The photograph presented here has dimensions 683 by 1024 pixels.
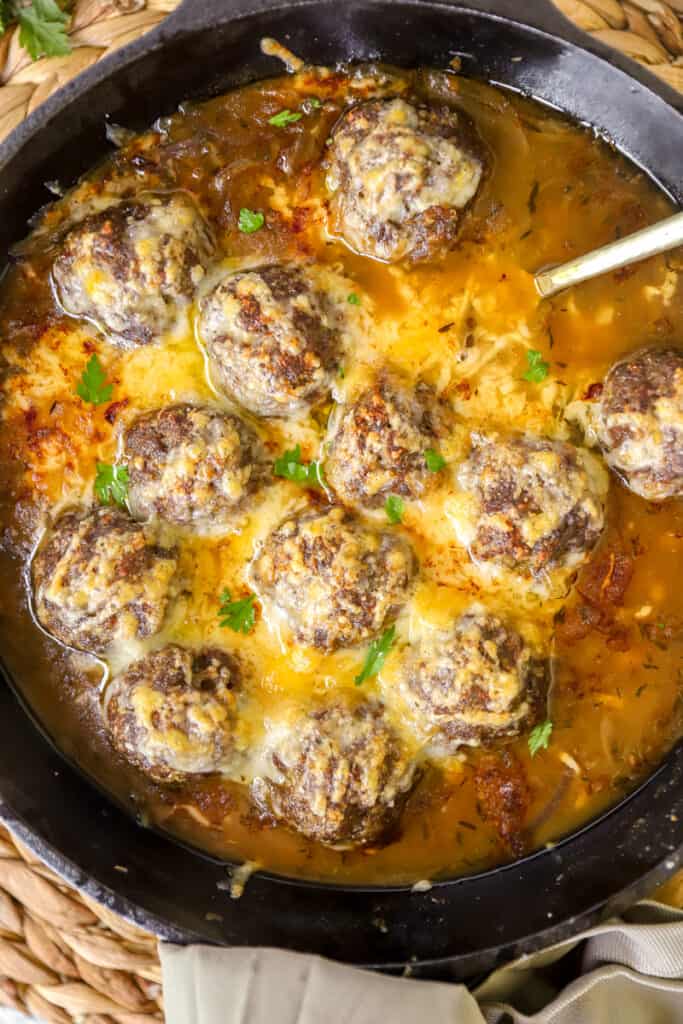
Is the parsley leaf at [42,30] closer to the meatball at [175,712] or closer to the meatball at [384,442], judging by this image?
the meatball at [384,442]

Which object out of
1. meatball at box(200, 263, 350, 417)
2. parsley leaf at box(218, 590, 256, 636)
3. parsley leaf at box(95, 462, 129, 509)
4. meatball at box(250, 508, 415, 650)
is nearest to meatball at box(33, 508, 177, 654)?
parsley leaf at box(95, 462, 129, 509)

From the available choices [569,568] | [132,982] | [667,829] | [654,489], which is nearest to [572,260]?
[654,489]

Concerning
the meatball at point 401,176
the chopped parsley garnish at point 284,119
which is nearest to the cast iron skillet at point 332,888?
the chopped parsley garnish at point 284,119

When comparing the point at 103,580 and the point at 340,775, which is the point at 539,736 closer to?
the point at 340,775

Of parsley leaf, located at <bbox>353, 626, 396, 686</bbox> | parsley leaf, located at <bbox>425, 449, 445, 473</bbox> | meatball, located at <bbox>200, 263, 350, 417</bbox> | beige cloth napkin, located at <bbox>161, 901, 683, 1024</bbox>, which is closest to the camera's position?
beige cloth napkin, located at <bbox>161, 901, 683, 1024</bbox>

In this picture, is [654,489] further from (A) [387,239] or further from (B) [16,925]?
(B) [16,925]

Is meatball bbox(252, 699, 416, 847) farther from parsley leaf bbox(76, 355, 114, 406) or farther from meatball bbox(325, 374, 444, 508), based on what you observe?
parsley leaf bbox(76, 355, 114, 406)
